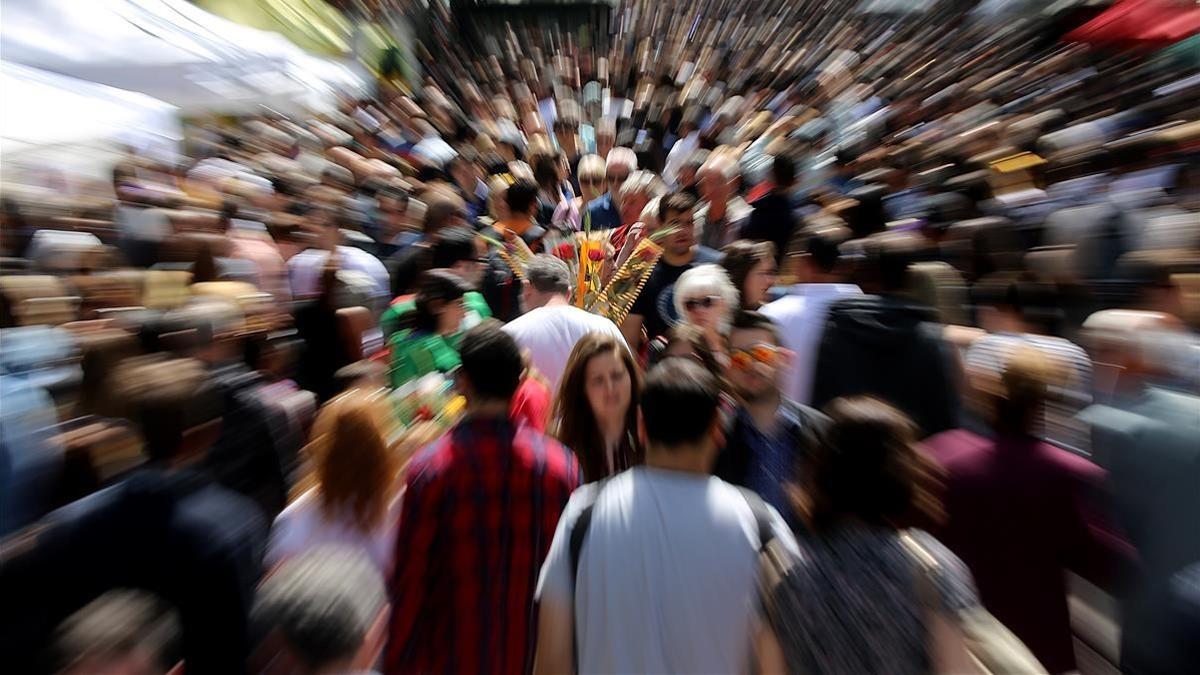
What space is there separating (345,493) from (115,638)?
732 millimetres

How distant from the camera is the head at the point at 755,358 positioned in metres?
2.78

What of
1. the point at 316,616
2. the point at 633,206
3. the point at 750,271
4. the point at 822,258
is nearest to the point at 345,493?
the point at 316,616

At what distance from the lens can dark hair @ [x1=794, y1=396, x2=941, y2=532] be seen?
68.1 inches

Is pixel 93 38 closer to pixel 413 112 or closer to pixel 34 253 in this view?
pixel 34 253

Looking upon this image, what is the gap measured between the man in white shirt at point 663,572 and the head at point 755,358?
36.2 inches

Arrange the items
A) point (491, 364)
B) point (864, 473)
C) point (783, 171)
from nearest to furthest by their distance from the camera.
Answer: point (864, 473) < point (491, 364) < point (783, 171)

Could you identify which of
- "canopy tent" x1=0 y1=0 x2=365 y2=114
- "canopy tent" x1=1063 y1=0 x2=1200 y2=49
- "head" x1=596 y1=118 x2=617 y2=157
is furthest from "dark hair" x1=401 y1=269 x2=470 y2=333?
"canopy tent" x1=1063 y1=0 x2=1200 y2=49

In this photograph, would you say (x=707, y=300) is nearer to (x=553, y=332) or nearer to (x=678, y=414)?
(x=553, y=332)

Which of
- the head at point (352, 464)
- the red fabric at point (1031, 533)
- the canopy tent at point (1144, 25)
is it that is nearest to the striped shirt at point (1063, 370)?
the red fabric at point (1031, 533)

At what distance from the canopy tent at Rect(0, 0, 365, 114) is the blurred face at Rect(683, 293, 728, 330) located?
4.59 m

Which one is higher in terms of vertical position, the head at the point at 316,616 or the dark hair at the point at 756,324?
the dark hair at the point at 756,324

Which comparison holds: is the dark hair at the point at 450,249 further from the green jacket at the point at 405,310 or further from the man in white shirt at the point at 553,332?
the man in white shirt at the point at 553,332

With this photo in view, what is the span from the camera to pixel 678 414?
6.19ft

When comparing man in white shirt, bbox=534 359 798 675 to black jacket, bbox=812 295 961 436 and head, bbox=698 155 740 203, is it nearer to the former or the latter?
black jacket, bbox=812 295 961 436
